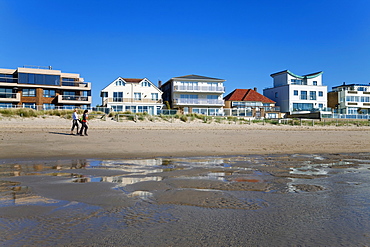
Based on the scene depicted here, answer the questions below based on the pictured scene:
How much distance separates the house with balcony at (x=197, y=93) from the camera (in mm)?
57625

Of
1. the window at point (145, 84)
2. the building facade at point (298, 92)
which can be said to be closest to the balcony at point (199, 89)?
the window at point (145, 84)

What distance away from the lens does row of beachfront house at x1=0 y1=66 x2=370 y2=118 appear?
50719 mm

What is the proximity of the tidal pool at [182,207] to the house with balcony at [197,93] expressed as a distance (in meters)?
49.3

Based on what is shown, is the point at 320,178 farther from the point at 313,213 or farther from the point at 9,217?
the point at 9,217

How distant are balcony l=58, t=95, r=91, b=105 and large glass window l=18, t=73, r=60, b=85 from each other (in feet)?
9.95

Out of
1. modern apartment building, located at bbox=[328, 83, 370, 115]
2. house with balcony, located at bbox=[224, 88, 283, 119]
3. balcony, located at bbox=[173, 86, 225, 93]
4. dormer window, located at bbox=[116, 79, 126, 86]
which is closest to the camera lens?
dormer window, located at bbox=[116, 79, 126, 86]

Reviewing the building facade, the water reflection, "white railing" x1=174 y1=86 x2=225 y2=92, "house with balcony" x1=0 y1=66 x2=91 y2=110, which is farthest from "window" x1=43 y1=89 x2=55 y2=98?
the water reflection

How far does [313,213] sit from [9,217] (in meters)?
4.18

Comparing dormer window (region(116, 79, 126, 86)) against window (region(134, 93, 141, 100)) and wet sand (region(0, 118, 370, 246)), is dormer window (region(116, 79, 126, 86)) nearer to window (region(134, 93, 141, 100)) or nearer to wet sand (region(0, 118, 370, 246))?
window (region(134, 93, 141, 100))

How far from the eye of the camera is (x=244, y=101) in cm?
6272

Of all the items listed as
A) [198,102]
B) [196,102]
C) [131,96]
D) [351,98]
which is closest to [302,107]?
[351,98]

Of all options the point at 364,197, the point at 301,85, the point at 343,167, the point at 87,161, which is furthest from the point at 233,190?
the point at 301,85

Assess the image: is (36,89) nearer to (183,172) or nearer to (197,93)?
(197,93)

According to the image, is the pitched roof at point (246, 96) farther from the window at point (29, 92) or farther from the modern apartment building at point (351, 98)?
the window at point (29, 92)
